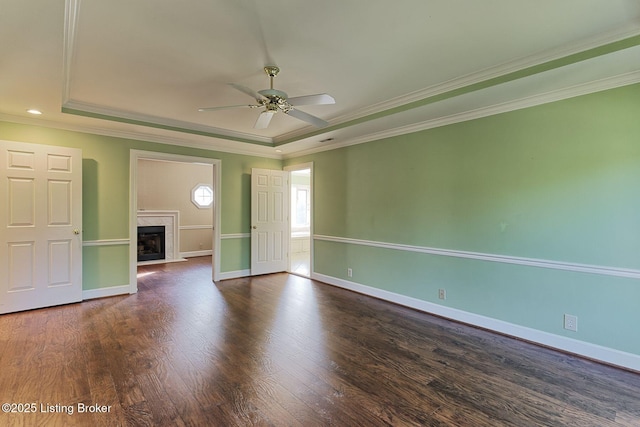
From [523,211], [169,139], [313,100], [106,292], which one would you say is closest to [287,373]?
[313,100]

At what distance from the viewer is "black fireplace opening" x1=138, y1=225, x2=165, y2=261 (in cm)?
739

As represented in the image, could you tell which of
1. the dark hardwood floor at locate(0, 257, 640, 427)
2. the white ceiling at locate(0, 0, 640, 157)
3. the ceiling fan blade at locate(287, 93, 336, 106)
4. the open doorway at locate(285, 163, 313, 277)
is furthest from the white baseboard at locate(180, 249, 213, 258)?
the ceiling fan blade at locate(287, 93, 336, 106)

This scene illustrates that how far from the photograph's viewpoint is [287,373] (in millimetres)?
2357

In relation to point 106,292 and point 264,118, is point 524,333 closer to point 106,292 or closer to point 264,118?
point 264,118

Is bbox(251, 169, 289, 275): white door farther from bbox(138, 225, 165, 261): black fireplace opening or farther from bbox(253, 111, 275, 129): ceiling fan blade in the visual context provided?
bbox(138, 225, 165, 261): black fireplace opening

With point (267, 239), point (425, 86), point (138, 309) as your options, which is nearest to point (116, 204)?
→ point (138, 309)

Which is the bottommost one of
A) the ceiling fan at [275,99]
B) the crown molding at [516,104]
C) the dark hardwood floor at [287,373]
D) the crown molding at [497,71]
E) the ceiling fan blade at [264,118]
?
the dark hardwood floor at [287,373]

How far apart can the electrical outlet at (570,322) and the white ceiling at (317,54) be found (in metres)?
2.08

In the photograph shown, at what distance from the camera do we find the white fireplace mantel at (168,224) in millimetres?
7500

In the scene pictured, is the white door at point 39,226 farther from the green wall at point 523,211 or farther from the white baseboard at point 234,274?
the green wall at point 523,211

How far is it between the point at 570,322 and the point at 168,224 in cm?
818

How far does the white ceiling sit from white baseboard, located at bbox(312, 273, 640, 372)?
2.29 m

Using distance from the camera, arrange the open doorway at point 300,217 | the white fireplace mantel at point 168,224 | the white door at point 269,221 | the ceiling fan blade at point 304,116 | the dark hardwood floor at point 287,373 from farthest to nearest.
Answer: the open doorway at point 300,217
the white fireplace mantel at point 168,224
the white door at point 269,221
the ceiling fan blade at point 304,116
the dark hardwood floor at point 287,373

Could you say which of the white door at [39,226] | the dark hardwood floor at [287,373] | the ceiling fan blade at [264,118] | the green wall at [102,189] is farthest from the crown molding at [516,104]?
the white door at [39,226]
